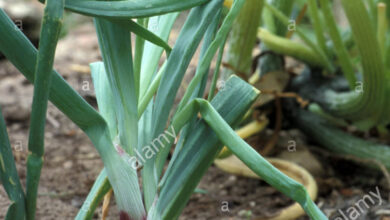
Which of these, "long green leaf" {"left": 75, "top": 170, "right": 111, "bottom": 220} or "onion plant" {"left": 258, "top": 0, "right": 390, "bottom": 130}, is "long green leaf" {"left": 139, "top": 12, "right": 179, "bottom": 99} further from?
"onion plant" {"left": 258, "top": 0, "right": 390, "bottom": 130}

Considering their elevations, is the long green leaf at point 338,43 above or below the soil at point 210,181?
above

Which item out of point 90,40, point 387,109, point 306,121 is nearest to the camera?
point 387,109

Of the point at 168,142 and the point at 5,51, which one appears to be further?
the point at 168,142

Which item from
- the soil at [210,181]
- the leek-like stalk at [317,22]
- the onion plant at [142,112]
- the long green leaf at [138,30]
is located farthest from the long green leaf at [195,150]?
the leek-like stalk at [317,22]

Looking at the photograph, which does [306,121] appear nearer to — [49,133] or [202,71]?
[49,133]

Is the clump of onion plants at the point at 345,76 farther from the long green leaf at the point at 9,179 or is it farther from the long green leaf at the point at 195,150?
the long green leaf at the point at 9,179

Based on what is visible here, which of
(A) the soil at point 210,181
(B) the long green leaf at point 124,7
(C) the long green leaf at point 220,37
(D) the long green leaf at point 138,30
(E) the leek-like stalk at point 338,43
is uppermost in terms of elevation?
(B) the long green leaf at point 124,7

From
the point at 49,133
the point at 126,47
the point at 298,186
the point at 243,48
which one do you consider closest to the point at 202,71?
the point at 126,47

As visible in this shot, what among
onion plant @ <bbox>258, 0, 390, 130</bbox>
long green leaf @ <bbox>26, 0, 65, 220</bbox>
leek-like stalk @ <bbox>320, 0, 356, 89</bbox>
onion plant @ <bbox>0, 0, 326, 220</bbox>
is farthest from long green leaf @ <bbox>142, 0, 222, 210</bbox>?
leek-like stalk @ <bbox>320, 0, 356, 89</bbox>
